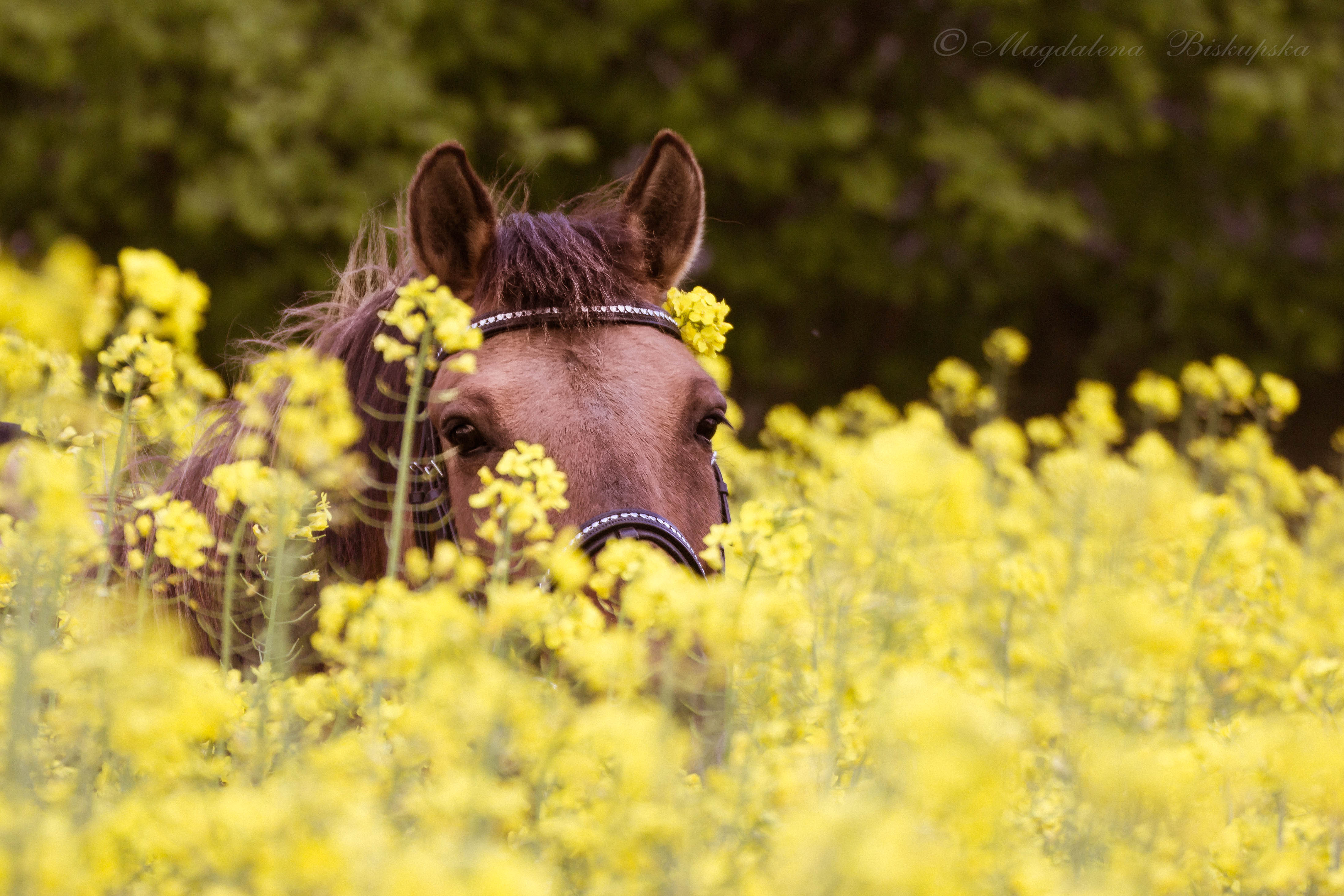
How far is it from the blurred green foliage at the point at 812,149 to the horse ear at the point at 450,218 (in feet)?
27.3

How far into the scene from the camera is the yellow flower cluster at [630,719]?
1.68m

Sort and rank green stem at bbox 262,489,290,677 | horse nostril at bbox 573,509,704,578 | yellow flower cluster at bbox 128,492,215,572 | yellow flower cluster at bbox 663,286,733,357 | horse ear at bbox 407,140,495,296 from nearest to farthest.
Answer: green stem at bbox 262,489,290,677
yellow flower cluster at bbox 128,492,215,572
horse nostril at bbox 573,509,704,578
horse ear at bbox 407,140,495,296
yellow flower cluster at bbox 663,286,733,357

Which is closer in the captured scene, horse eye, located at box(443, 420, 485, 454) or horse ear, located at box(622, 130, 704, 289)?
horse eye, located at box(443, 420, 485, 454)

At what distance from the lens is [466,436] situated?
3273 millimetres

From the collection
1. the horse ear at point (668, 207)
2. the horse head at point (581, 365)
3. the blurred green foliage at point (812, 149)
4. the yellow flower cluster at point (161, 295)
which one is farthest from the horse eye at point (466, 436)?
the blurred green foliage at point (812, 149)

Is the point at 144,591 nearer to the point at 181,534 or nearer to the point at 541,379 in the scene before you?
the point at 181,534

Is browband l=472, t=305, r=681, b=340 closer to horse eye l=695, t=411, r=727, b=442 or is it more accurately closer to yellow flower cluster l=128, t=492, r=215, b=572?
horse eye l=695, t=411, r=727, b=442

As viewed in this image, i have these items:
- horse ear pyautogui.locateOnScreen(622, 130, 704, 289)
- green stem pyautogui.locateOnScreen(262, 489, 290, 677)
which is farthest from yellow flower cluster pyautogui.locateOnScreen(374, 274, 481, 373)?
horse ear pyautogui.locateOnScreen(622, 130, 704, 289)

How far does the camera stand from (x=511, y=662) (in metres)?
2.31

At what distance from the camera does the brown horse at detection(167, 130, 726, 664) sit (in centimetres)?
318

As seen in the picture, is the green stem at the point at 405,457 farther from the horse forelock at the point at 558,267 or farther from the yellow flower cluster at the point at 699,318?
the yellow flower cluster at the point at 699,318

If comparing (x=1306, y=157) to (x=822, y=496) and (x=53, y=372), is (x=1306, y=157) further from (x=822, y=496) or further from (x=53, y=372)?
(x=53, y=372)

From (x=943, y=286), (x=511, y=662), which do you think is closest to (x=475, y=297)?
(x=511, y=662)

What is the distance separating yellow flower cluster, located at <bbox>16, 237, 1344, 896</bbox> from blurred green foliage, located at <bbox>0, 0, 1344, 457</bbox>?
9.09m
